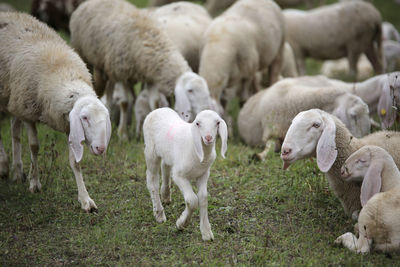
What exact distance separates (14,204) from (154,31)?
2774 mm

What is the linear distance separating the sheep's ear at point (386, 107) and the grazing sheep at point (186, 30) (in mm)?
2833

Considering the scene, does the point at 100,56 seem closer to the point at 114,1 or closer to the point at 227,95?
the point at 114,1

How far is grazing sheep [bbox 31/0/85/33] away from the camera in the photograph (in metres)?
10.1

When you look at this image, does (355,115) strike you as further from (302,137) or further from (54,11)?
(54,11)

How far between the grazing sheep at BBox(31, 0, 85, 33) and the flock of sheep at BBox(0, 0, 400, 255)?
63 millimetres

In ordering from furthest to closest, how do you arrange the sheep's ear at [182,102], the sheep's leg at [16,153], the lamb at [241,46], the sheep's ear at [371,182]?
the lamb at [241,46]
the sheep's ear at [182,102]
the sheep's leg at [16,153]
the sheep's ear at [371,182]

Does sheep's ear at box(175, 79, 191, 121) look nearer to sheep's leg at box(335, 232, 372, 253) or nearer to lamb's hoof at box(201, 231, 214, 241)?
lamb's hoof at box(201, 231, 214, 241)

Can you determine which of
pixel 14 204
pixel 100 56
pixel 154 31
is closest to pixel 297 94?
pixel 154 31

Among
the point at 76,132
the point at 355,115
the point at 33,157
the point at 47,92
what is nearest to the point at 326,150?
the point at 355,115

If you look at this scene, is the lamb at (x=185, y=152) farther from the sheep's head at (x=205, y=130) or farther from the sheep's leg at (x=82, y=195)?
the sheep's leg at (x=82, y=195)

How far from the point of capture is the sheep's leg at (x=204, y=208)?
3963mm

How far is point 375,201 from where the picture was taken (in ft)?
12.3

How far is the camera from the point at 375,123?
670cm

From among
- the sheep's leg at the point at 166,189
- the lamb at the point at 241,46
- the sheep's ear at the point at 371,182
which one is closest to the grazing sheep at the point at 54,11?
the lamb at the point at 241,46
